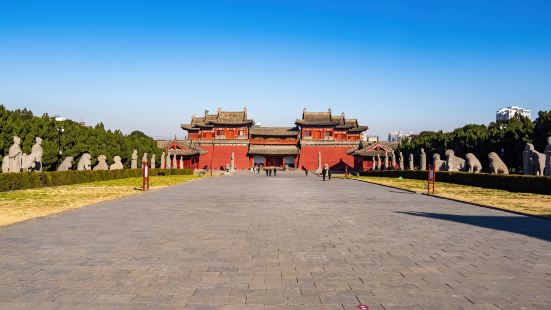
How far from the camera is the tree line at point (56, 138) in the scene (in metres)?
33.6

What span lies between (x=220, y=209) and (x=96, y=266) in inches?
316

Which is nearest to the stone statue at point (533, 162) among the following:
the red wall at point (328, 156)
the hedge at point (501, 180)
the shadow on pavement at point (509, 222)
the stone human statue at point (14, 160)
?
the hedge at point (501, 180)

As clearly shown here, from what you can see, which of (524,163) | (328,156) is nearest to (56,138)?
(524,163)

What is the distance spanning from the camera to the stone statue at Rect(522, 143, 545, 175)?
27172mm

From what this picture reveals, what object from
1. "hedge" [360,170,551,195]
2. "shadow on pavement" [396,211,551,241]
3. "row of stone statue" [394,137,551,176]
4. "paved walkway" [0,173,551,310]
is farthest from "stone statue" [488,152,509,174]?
"paved walkway" [0,173,551,310]

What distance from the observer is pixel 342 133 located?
7712 centimetres

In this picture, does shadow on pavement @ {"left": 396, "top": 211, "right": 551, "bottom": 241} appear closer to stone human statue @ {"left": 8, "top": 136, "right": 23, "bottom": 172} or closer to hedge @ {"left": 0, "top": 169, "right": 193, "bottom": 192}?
hedge @ {"left": 0, "top": 169, "right": 193, "bottom": 192}

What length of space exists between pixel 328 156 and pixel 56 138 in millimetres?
45967

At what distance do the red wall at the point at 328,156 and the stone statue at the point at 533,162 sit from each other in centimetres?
4583

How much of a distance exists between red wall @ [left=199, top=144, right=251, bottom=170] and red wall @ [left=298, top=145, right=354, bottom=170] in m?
10.1

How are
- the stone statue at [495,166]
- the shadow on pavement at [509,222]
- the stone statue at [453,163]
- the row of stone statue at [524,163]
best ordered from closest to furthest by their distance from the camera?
the shadow on pavement at [509,222] < the row of stone statue at [524,163] < the stone statue at [495,166] < the stone statue at [453,163]

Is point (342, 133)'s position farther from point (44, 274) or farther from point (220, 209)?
point (44, 274)

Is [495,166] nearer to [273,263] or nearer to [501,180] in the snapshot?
[501,180]

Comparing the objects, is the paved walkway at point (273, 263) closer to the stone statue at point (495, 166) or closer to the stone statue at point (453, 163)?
the stone statue at point (495, 166)
